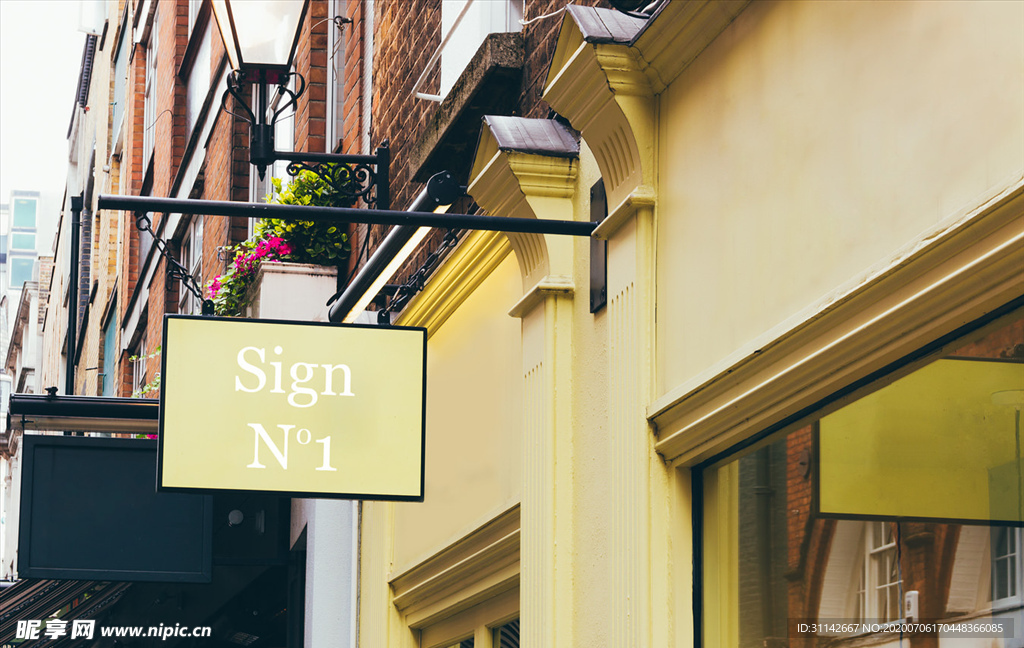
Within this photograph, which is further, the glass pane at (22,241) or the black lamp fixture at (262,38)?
the glass pane at (22,241)

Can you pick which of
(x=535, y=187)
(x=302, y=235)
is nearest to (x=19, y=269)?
(x=302, y=235)

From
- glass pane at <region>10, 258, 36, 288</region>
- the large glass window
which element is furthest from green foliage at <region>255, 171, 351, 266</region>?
glass pane at <region>10, 258, 36, 288</region>

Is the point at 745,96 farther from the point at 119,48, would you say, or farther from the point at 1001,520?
the point at 119,48

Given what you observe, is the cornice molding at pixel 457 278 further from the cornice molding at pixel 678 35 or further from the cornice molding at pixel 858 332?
the cornice molding at pixel 858 332

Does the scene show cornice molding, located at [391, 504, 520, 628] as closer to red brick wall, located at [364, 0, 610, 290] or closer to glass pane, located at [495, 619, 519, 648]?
glass pane, located at [495, 619, 519, 648]

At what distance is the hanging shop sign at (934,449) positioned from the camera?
3088 mm

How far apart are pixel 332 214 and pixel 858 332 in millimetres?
1962

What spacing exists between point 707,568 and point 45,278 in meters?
55.1

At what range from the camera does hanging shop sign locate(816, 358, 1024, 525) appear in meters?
3.09

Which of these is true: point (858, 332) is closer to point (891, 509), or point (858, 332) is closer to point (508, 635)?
point (891, 509)

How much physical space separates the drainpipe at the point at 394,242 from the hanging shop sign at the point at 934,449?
220 centimetres

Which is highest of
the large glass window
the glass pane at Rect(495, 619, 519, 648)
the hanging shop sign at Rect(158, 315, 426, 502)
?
the hanging shop sign at Rect(158, 315, 426, 502)

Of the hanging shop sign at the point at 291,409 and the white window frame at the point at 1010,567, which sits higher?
the hanging shop sign at the point at 291,409

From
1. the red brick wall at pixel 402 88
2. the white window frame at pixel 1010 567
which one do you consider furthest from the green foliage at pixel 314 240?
the white window frame at pixel 1010 567
